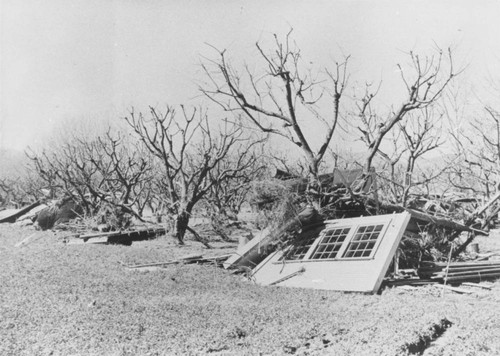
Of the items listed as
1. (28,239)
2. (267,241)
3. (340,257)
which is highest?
(28,239)

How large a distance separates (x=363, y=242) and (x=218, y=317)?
389 centimetres

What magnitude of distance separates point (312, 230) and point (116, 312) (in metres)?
5.36

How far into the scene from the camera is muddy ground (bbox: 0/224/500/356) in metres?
4.80

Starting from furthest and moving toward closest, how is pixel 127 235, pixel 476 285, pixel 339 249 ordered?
pixel 127 235 < pixel 339 249 < pixel 476 285

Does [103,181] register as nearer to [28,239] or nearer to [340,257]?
[28,239]

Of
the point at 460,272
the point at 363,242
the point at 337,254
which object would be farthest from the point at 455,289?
the point at 337,254

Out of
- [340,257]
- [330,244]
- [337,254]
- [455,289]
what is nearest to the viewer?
[455,289]

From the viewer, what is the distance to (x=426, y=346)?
15.6 ft

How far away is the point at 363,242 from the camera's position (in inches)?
350

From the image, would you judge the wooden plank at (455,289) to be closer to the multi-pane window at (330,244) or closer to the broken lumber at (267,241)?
the multi-pane window at (330,244)

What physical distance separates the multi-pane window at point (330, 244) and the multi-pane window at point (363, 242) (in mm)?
300

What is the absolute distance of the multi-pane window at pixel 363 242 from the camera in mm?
8656

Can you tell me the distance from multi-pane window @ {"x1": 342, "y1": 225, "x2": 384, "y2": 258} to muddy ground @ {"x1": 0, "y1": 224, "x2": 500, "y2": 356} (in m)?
1.14

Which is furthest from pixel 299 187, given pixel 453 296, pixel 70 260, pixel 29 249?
pixel 29 249
